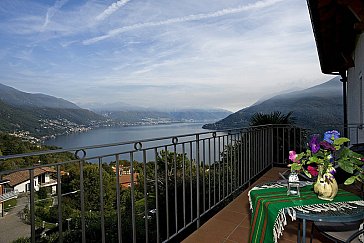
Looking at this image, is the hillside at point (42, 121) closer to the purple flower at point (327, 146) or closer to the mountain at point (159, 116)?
the mountain at point (159, 116)

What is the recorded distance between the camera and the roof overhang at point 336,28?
4.05 m

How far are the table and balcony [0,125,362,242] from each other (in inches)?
33.7

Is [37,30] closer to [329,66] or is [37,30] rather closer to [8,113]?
[8,113]

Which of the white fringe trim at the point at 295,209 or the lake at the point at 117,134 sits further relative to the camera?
the lake at the point at 117,134

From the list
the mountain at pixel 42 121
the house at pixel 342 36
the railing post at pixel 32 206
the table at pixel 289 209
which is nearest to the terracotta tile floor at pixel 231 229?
the table at pixel 289 209

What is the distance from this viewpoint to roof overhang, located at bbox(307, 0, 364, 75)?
4.05 meters

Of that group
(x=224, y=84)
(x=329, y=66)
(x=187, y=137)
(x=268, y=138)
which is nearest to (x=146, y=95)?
(x=224, y=84)

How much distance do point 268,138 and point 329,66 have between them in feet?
15.0

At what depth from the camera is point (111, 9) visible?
43.3 feet

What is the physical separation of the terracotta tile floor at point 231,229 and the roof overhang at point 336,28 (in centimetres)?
345

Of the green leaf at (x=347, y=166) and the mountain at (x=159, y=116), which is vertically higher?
the mountain at (x=159, y=116)

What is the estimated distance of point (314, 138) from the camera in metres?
1.49

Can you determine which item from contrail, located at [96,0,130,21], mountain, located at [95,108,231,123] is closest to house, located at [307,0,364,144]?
mountain, located at [95,108,231,123]

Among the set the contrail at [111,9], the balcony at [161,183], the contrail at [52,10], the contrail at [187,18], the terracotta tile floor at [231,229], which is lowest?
the terracotta tile floor at [231,229]
